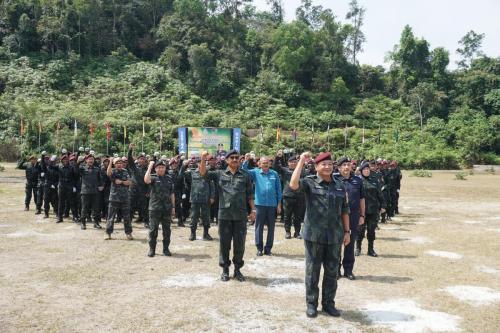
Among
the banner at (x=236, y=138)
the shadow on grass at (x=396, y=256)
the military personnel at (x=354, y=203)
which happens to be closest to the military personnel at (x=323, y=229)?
the military personnel at (x=354, y=203)

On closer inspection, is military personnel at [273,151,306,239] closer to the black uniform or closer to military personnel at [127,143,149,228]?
the black uniform

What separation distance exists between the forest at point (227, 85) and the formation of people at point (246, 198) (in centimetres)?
2909

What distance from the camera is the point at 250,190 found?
25.2 ft

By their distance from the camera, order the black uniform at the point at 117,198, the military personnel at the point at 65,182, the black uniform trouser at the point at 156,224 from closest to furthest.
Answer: the black uniform trouser at the point at 156,224
the black uniform at the point at 117,198
the military personnel at the point at 65,182

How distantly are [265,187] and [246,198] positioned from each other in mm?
1447

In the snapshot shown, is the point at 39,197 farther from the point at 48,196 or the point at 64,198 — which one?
the point at 64,198

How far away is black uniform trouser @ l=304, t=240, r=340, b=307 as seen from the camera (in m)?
5.54

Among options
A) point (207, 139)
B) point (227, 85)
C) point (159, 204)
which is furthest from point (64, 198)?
point (227, 85)

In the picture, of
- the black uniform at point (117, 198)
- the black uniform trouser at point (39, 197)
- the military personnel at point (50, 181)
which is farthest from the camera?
the black uniform trouser at point (39, 197)

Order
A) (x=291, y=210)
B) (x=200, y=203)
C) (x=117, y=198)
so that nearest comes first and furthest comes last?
(x=117, y=198) < (x=200, y=203) < (x=291, y=210)

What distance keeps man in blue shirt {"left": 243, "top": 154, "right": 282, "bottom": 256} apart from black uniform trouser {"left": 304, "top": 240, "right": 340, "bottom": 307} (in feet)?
10.6

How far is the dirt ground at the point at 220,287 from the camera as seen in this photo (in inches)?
214

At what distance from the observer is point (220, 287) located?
680 cm

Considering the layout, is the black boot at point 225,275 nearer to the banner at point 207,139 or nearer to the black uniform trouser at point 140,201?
the black uniform trouser at point 140,201
